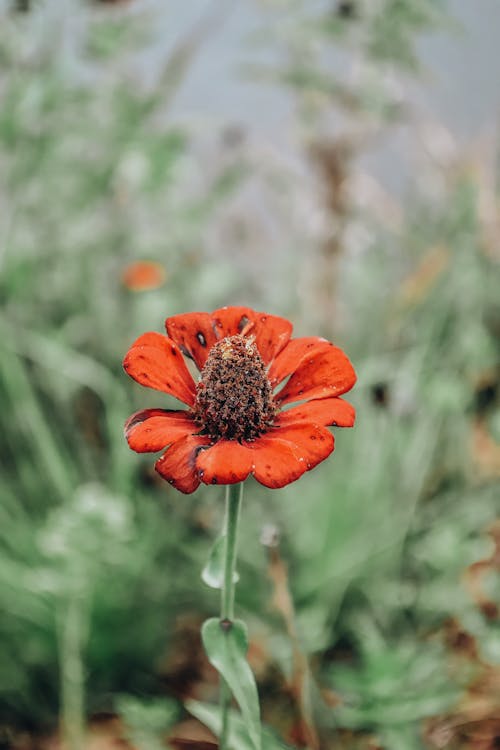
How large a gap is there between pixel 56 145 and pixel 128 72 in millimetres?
529

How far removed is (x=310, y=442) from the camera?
0.43m

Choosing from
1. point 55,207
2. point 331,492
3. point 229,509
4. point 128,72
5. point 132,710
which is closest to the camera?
point 229,509

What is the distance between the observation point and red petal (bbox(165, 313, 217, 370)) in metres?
0.53

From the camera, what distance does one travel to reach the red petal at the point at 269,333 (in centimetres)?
54

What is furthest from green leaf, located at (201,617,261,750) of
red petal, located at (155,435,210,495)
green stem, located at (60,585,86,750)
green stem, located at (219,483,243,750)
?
green stem, located at (60,585,86,750)

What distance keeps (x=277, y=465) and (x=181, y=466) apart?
6 centimetres

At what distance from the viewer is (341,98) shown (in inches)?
45.3

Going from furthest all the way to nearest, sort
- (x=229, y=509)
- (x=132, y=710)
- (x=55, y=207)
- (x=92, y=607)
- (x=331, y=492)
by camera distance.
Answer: (x=55, y=207) < (x=331, y=492) < (x=92, y=607) < (x=132, y=710) < (x=229, y=509)

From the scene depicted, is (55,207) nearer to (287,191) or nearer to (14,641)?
(287,191)

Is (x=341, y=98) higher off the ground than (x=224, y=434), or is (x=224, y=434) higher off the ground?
(x=341, y=98)

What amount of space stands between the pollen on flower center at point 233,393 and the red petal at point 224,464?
5cm

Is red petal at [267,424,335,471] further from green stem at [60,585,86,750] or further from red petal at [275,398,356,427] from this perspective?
green stem at [60,585,86,750]

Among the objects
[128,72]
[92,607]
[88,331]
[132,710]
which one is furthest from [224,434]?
[128,72]

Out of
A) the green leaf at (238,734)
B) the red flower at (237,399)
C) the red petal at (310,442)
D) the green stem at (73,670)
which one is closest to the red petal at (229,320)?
the red flower at (237,399)
